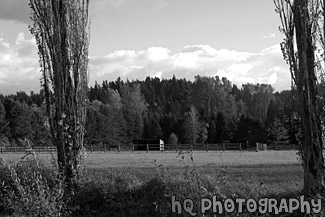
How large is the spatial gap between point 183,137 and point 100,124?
15574mm

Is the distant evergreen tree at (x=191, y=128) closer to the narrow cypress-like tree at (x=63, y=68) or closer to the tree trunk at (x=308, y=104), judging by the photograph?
the narrow cypress-like tree at (x=63, y=68)

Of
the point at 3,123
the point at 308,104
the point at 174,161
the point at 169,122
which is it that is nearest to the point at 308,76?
the point at 308,104

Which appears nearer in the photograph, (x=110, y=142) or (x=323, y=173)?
(x=323, y=173)

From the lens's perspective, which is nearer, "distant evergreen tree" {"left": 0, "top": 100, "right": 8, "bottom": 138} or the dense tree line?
"distant evergreen tree" {"left": 0, "top": 100, "right": 8, "bottom": 138}

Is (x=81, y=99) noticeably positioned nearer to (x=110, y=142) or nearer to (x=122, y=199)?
(x=122, y=199)

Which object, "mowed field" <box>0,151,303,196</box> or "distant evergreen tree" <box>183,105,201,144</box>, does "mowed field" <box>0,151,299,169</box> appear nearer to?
"mowed field" <box>0,151,303,196</box>

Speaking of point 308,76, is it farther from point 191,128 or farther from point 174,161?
point 191,128

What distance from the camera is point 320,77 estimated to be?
8430 mm

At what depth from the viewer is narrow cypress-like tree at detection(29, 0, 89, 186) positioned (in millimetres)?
10062

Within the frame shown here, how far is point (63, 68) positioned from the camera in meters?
10.2

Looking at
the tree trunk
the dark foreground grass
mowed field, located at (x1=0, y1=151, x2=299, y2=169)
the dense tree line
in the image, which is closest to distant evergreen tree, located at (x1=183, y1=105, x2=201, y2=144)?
the dense tree line

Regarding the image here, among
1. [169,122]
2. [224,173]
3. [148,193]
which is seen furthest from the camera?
[169,122]

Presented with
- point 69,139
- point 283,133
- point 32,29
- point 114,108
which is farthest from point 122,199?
point 114,108

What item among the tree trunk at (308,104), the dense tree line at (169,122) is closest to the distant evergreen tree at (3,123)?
the dense tree line at (169,122)
